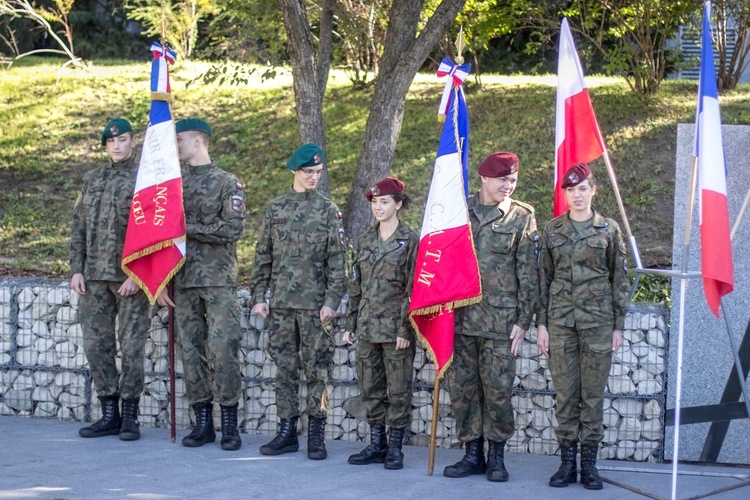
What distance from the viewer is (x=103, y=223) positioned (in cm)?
660

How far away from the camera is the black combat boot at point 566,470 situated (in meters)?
5.62

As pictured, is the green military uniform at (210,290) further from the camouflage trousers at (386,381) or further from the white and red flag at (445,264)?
the white and red flag at (445,264)

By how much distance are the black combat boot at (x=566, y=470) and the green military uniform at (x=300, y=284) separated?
156 centimetres

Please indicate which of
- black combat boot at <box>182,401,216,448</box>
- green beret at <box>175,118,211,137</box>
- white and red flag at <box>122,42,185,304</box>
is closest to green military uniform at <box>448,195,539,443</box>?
black combat boot at <box>182,401,216,448</box>

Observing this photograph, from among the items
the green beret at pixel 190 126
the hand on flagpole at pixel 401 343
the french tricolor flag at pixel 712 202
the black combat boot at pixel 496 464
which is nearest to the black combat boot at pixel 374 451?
the hand on flagpole at pixel 401 343

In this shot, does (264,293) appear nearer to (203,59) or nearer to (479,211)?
(479,211)

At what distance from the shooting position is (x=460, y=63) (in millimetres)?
5938

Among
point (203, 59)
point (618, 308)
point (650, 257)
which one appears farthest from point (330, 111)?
point (618, 308)

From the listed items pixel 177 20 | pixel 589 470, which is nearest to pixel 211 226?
pixel 589 470

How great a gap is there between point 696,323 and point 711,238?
1.19 meters

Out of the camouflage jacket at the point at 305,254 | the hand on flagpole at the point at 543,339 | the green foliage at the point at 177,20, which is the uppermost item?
the green foliage at the point at 177,20

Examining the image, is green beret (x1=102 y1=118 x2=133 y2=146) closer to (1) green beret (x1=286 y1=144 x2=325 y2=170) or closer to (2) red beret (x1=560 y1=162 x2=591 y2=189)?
(1) green beret (x1=286 y1=144 x2=325 y2=170)

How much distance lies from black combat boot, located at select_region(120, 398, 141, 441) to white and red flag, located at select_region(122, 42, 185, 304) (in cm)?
86

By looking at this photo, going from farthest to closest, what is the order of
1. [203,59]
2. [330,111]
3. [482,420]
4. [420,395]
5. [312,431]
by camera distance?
1. [203,59]
2. [330,111]
3. [420,395]
4. [312,431]
5. [482,420]
